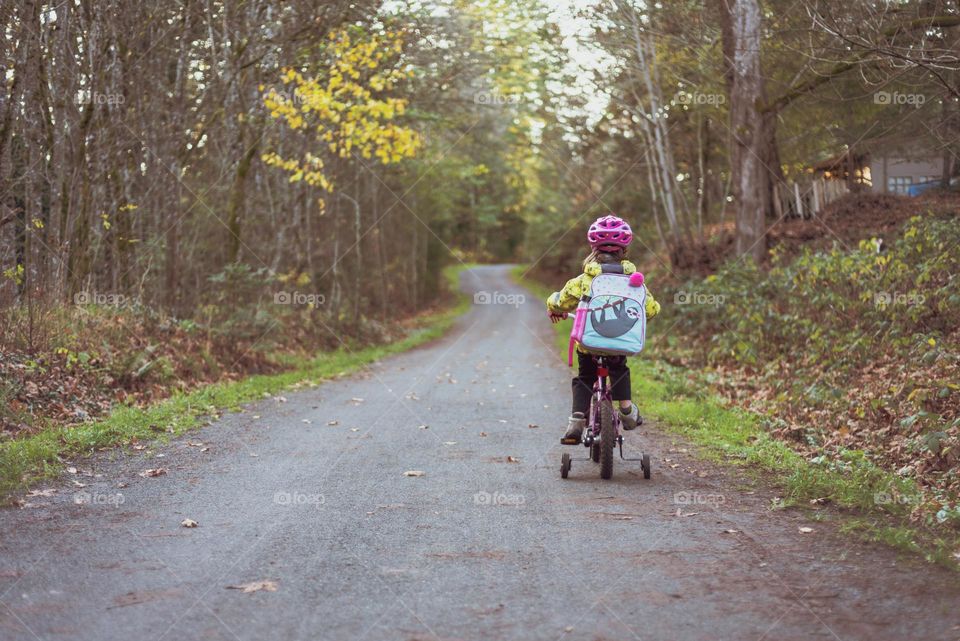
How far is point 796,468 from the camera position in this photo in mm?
8195

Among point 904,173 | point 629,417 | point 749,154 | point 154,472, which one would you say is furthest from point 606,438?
point 749,154

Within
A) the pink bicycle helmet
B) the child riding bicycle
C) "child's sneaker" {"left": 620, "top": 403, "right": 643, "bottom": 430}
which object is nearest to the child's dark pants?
the child riding bicycle

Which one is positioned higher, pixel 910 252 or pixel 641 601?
pixel 910 252

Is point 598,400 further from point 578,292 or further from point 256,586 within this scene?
point 256,586

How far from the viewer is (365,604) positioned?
469 centimetres

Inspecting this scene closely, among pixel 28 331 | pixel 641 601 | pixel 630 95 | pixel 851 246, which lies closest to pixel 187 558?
pixel 641 601

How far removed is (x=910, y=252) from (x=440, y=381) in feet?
27.0

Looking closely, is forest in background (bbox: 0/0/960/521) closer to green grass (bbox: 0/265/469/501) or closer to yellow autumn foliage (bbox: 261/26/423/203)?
yellow autumn foliage (bbox: 261/26/423/203)

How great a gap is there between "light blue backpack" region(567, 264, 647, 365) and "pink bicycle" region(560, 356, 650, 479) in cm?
41

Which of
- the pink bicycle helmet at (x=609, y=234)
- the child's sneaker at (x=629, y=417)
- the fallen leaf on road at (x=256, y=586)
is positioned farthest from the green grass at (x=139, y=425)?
the pink bicycle helmet at (x=609, y=234)

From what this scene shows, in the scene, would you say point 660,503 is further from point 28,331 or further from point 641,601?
point 28,331

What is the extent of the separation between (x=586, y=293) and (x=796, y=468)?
252 centimetres

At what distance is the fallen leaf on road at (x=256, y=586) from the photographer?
4.88 metres

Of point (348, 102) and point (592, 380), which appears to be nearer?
point (592, 380)
